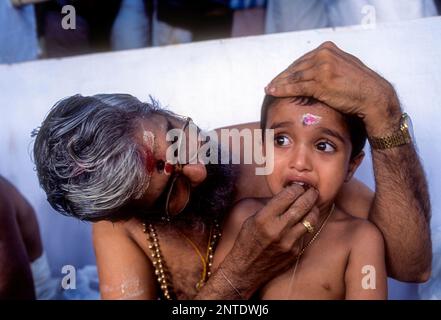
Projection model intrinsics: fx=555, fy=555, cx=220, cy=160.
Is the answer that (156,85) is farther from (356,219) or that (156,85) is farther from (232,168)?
(356,219)

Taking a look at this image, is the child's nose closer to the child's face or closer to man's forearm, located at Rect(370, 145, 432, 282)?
the child's face

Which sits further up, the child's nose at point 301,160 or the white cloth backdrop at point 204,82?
the white cloth backdrop at point 204,82

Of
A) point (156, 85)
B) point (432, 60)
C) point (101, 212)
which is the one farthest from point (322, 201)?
point (156, 85)

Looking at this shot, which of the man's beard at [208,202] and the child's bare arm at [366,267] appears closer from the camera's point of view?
the child's bare arm at [366,267]

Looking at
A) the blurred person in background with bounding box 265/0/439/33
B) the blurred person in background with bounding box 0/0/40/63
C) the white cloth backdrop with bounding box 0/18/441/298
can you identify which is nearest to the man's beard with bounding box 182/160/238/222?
the white cloth backdrop with bounding box 0/18/441/298

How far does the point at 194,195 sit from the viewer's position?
1481mm

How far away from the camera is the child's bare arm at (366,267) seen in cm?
127

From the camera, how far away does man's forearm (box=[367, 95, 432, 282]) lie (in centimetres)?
134

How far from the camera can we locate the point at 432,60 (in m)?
1.62

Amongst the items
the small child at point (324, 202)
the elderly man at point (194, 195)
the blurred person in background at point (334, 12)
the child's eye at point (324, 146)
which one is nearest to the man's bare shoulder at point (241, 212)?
the elderly man at point (194, 195)

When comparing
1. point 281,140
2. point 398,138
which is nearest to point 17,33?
point 281,140

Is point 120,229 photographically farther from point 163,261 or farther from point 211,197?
point 211,197

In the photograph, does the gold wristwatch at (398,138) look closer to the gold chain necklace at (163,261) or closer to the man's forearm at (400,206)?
the man's forearm at (400,206)
